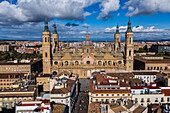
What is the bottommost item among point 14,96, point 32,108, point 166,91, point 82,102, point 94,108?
point 82,102

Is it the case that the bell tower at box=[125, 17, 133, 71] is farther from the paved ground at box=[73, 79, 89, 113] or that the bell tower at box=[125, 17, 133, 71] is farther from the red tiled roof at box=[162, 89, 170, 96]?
the red tiled roof at box=[162, 89, 170, 96]

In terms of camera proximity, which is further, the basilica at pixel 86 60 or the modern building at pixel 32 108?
the basilica at pixel 86 60

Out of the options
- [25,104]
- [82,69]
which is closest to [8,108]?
[25,104]

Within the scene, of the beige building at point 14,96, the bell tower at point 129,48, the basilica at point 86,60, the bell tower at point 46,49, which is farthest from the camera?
the basilica at point 86,60

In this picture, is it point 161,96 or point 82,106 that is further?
point 82,106

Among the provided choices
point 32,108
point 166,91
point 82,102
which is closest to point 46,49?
point 82,102

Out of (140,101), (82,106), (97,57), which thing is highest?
(97,57)

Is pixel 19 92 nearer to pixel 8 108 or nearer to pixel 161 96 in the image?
pixel 8 108

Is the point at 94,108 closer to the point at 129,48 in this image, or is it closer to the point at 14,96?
the point at 14,96

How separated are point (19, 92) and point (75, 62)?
40.5m

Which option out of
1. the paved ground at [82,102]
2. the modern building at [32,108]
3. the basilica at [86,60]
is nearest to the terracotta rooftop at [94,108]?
the modern building at [32,108]

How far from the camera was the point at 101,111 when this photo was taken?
28281 mm

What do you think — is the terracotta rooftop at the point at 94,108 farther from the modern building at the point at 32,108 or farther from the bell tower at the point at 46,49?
the bell tower at the point at 46,49

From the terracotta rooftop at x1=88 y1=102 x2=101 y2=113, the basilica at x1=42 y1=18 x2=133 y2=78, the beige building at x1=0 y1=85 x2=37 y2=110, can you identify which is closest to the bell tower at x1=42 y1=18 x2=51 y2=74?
the basilica at x1=42 y1=18 x2=133 y2=78
